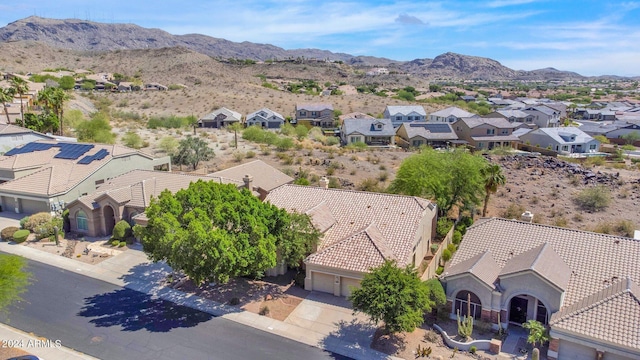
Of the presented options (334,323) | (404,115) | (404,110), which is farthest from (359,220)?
(404,110)

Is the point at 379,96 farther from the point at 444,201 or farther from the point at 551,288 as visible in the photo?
the point at 551,288

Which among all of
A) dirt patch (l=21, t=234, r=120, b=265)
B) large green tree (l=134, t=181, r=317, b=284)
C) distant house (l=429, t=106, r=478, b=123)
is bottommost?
dirt patch (l=21, t=234, r=120, b=265)

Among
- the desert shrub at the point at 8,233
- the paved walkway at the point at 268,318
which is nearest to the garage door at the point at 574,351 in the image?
the paved walkway at the point at 268,318

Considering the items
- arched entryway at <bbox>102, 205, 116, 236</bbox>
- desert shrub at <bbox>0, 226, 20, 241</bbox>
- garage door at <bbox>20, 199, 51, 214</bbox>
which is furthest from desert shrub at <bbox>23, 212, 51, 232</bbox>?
arched entryway at <bbox>102, 205, 116, 236</bbox>

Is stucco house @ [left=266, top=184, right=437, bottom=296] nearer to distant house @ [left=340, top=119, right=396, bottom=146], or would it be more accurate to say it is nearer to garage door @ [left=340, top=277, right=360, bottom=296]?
garage door @ [left=340, top=277, right=360, bottom=296]

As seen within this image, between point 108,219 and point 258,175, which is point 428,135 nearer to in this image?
point 258,175

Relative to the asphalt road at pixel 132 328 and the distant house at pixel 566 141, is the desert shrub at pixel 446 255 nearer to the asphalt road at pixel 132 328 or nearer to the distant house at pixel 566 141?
the asphalt road at pixel 132 328

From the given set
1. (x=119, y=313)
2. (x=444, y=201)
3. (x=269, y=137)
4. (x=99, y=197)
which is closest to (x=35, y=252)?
(x=99, y=197)
